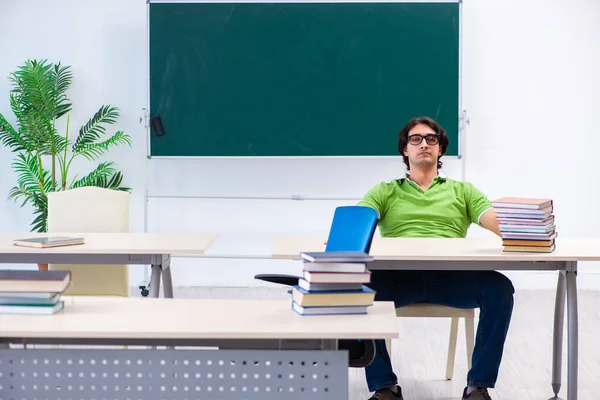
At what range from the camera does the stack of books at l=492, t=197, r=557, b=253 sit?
3053mm

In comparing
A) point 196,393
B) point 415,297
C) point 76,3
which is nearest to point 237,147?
point 76,3

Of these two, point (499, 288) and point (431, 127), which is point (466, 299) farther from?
point (431, 127)

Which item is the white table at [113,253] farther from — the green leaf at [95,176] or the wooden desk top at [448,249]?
the green leaf at [95,176]

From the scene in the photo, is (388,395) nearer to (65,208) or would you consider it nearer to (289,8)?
(65,208)

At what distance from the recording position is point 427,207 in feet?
12.2

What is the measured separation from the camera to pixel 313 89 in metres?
5.59

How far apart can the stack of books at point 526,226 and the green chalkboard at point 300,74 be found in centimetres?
251

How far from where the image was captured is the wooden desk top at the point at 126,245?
315cm

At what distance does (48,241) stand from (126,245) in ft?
1.03

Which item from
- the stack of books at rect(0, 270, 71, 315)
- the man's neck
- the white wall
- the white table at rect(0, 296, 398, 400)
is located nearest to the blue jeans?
the man's neck

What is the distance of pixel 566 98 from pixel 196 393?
4.62m

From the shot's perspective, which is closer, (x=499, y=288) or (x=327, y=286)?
(x=327, y=286)

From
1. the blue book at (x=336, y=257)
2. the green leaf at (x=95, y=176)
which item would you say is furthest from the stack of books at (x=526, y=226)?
the green leaf at (x=95, y=176)

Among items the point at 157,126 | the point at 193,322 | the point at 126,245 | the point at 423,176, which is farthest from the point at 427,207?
the point at 157,126
